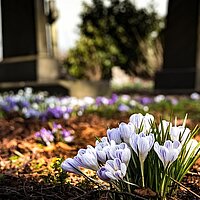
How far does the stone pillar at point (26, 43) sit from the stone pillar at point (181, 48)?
10.8 ft

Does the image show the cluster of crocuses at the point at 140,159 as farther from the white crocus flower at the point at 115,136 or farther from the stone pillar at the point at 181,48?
the stone pillar at the point at 181,48

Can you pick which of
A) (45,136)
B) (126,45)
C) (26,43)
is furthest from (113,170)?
(126,45)

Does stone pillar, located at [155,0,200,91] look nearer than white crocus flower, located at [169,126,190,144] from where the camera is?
No

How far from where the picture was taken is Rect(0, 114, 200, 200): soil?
5.29ft

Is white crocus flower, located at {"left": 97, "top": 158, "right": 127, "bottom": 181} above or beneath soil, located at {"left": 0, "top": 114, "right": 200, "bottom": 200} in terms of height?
above

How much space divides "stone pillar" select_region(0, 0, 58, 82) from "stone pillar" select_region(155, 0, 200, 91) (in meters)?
3.31

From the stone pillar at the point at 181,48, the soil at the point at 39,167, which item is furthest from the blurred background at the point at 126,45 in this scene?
the soil at the point at 39,167

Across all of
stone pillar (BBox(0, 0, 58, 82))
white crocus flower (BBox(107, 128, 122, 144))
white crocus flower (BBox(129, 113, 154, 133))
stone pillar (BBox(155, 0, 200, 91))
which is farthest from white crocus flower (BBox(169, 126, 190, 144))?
stone pillar (BBox(155, 0, 200, 91))

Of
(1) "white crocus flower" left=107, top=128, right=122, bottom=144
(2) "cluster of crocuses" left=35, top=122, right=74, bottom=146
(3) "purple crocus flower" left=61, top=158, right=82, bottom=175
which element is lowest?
(2) "cluster of crocuses" left=35, top=122, right=74, bottom=146

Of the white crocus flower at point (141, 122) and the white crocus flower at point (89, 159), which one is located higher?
the white crocus flower at point (141, 122)

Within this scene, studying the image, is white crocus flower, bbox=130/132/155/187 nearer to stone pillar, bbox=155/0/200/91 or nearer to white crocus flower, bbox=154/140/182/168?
white crocus flower, bbox=154/140/182/168

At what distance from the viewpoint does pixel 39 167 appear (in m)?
2.22

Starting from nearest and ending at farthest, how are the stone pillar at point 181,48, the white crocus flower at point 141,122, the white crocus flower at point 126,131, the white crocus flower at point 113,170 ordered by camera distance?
the white crocus flower at point 113,170 → the white crocus flower at point 126,131 → the white crocus flower at point 141,122 → the stone pillar at point 181,48

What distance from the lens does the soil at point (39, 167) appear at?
1611 millimetres
